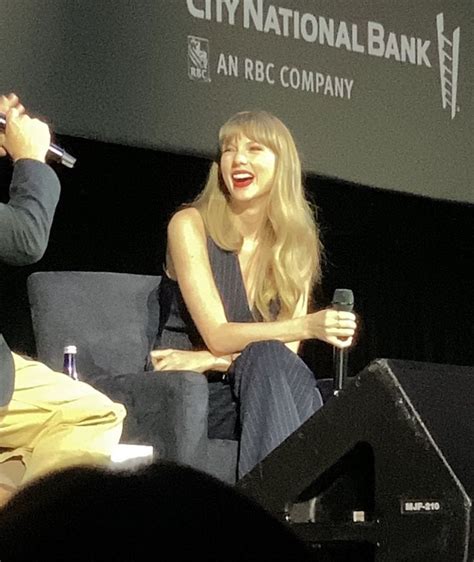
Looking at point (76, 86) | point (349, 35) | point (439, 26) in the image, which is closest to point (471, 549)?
point (76, 86)

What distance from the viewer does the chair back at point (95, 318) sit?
2.53 m

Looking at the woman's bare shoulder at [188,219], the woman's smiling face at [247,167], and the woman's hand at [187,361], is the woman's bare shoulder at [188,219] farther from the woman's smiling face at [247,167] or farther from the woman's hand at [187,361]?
the woman's hand at [187,361]

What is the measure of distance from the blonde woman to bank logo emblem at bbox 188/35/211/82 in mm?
Answer: 391

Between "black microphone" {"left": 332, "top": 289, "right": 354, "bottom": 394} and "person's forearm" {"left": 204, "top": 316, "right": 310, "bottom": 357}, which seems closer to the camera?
"black microphone" {"left": 332, "top": 289, "right": 354, "bottom": 394}

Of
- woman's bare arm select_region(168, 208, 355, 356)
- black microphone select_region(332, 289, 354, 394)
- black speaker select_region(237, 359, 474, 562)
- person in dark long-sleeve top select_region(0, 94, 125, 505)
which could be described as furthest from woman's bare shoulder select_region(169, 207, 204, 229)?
black speaker select_region(237, 359, 474, 562)

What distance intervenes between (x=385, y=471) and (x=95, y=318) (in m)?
1.37

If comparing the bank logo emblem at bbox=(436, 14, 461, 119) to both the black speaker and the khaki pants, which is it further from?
the black speaker

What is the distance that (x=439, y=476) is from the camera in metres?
1.29

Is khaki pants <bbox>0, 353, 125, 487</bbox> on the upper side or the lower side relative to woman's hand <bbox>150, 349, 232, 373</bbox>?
lower

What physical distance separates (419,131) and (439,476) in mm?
2269

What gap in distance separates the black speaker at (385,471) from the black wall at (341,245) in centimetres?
165

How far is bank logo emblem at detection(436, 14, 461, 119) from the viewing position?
3.49 m

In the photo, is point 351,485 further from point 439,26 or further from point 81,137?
point 439,26

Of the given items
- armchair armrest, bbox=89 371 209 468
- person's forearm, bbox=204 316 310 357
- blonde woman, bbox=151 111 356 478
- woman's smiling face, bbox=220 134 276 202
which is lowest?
armchair armrest, bbox=89 371 209 468
